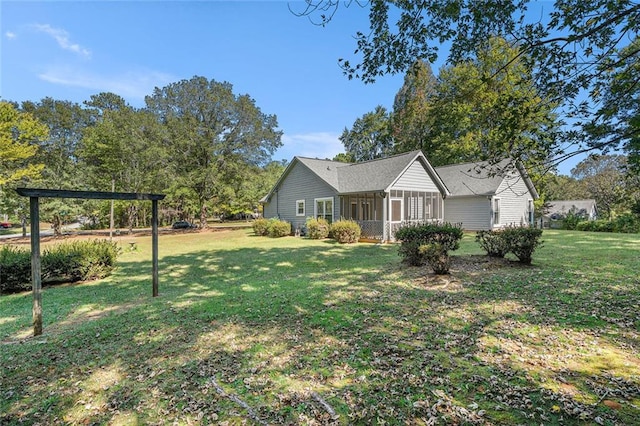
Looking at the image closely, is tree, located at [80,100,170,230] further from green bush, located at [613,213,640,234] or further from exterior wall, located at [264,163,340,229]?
green bush, located at [613,213,640,234]

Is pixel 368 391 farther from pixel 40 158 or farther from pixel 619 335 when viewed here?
pixel 40 158

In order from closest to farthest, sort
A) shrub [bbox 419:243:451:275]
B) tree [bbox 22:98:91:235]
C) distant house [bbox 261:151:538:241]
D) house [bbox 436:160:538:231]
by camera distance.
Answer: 1. shrub [bbox 419:243:451:275]
2. distant house [bbox 261:151:538:241]
3. house [bbox 436:160:538:231]
4. tree [bbox 22:98:91:235]

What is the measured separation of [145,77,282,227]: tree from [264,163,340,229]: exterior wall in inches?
305

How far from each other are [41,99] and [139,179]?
14.2m

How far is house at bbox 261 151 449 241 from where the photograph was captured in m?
17.4

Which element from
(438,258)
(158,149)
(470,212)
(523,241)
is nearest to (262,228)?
(158,149)

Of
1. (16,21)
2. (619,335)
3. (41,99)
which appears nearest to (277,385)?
(619,335)

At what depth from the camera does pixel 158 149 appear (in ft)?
86.9

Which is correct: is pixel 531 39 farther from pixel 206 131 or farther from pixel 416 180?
pixel 206 131

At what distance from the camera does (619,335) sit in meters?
3.94

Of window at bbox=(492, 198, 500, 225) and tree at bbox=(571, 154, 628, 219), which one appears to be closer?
window at bbox=(492, 198, 500, 225)

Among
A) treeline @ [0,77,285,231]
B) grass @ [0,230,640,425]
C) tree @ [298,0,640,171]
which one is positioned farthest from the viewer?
treeline @ [0,77,285,231]

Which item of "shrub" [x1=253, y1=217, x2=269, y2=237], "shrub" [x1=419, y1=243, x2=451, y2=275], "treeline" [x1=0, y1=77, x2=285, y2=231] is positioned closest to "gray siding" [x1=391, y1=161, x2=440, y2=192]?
"shrub" [x1=253, y1=217, x2=269, y2=237]

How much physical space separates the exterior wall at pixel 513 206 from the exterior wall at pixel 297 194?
468 inches
